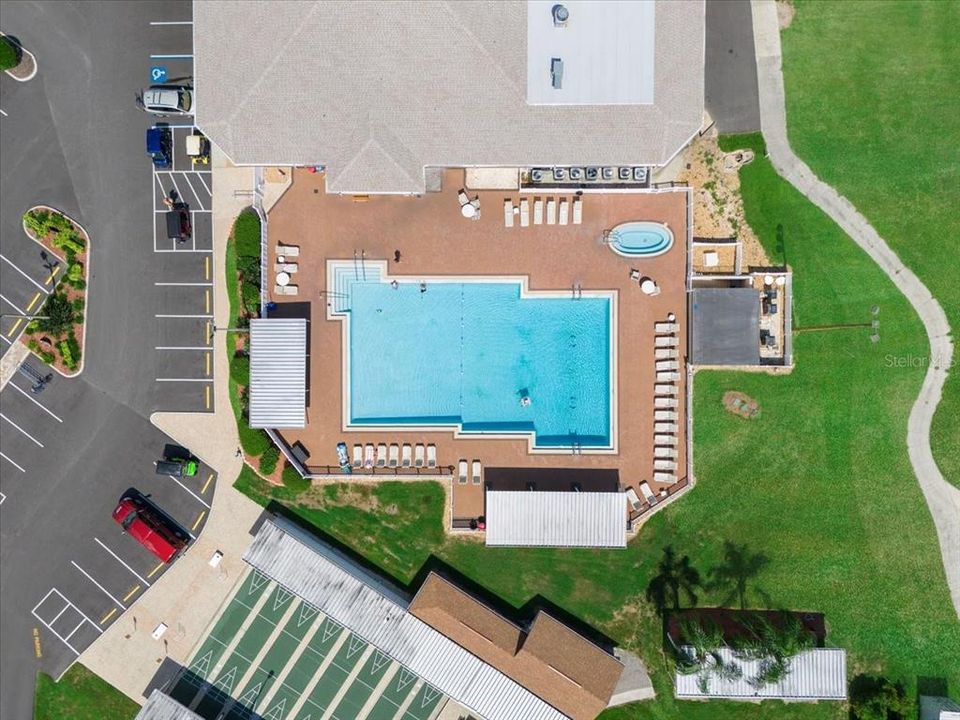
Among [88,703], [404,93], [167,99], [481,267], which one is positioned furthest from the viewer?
[88,703]

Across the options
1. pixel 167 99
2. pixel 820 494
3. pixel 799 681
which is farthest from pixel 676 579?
pixel 167 99

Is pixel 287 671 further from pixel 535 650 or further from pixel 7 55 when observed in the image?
pixel 7 55

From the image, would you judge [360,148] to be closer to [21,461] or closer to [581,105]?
[581,105]

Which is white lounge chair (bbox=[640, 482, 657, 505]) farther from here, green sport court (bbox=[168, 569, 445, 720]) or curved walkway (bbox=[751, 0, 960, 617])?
green sport court (bbox=[168, 569, 445, 720])

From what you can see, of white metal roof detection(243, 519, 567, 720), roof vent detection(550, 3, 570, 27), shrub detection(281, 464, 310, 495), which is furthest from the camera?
shrub detection(281, 464, 310, 495)

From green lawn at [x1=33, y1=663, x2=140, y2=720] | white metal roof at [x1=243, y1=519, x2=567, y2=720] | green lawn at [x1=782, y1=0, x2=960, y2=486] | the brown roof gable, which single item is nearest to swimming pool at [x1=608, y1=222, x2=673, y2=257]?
green lawn at [x1=782, y1=0, x2=960, y2=486]

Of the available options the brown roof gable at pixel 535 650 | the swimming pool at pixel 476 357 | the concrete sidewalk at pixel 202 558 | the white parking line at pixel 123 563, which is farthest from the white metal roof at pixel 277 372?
the brown roof gable at pixel 535 650

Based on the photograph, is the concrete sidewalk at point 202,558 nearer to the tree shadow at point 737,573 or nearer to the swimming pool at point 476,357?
the swimming pool at point 476,357
